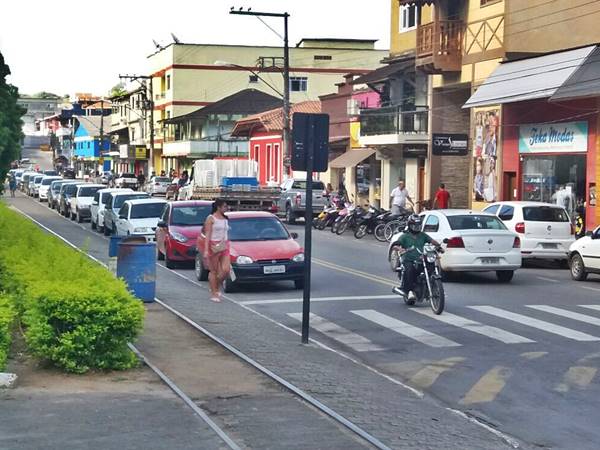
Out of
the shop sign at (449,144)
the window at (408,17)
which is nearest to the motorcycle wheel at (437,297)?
the shop sign at (449,144)

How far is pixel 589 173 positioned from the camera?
33.0 meters

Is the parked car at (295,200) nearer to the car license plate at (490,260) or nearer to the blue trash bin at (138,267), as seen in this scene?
the car license plate at (490,260)

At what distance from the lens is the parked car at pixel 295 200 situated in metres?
45.7

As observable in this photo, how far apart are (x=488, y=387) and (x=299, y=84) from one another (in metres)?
82.1

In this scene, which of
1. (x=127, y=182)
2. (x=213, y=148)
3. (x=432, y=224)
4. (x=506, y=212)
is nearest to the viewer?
(x=432, y=224)

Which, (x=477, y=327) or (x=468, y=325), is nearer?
(x=477, y=327)

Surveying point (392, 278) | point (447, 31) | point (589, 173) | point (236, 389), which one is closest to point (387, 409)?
point (236, 389)

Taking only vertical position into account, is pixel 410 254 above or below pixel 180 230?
above

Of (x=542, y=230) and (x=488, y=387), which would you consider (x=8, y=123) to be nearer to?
(x=488, y=387)

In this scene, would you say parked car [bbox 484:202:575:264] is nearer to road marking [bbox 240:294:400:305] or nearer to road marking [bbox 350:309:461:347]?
road marking [bbox 240:294:400:305]

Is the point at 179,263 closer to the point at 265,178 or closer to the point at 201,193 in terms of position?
the point at 201,193

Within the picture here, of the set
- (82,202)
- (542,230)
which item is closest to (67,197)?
(82,202)

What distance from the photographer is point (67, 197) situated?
52.2 m

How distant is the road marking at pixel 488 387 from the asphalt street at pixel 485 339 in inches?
0.4
